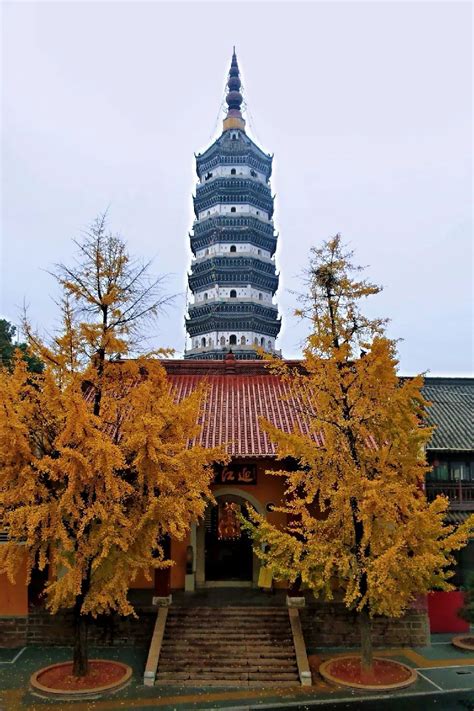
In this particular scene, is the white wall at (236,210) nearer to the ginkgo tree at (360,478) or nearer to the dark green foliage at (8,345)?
the dark green foliage at (8,345)

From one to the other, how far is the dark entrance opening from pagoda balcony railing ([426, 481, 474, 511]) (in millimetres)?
5894

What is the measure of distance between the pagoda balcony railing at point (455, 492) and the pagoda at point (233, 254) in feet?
81.6

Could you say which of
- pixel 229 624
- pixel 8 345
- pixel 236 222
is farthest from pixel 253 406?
pixel 236 222

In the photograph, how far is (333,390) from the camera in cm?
1241

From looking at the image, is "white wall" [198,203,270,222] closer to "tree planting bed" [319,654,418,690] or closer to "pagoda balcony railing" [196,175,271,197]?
"pagoda balcony railing" [196,175,271,197]

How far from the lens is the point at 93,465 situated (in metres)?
11.2

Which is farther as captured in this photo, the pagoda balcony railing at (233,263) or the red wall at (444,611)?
the pagoda balcony railing at (233,263)

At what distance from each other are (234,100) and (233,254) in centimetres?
1521

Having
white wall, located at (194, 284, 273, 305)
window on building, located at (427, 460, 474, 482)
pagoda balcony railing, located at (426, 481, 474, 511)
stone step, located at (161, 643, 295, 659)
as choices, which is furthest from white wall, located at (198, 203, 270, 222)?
stone step, located at (161, 643, 295, 659)

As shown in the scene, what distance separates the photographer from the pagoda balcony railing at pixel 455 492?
18.1 m

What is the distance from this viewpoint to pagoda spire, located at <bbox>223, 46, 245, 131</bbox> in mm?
48562

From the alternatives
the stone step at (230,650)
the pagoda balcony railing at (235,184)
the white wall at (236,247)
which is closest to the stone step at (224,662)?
the stone step at (230,650)

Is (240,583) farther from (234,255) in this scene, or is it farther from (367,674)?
(234,255)

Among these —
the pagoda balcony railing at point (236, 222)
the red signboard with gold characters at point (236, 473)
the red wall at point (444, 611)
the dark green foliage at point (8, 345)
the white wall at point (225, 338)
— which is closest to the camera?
the red wall at point (444, 611)
